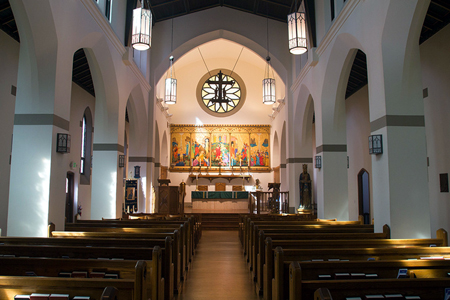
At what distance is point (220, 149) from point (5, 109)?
1249 cm

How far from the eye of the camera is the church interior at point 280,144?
3.81 metres

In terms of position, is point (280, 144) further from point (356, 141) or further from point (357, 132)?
point (357, 132)

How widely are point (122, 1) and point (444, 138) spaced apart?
28.4ft

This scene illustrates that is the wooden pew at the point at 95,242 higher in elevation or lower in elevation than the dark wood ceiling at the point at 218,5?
lower

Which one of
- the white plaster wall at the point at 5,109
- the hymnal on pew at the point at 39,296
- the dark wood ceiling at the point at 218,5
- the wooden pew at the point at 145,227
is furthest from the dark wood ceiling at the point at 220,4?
the hymnal on pew at the point at 39,296

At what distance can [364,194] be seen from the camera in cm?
1341

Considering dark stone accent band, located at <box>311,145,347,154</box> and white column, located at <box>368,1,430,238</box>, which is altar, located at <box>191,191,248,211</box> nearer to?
dark stone accent band, located at <box>311,145,347,154</box>

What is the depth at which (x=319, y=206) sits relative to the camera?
9.51 meters

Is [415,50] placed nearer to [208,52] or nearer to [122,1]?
[122,1]

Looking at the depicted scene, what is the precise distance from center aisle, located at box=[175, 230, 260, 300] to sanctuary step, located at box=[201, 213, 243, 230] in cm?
482

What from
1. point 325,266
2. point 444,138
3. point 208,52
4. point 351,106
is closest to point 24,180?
point 325,266

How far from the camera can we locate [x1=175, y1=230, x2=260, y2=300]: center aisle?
466 centimetres

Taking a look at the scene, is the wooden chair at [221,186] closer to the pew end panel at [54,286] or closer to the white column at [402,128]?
the white column at [402,128]

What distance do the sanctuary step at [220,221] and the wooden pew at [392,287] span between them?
11.0 m
